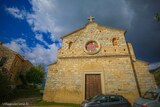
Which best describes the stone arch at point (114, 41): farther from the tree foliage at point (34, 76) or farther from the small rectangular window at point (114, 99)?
the tree foliage at point (34, 76)

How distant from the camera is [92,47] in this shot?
1678 centimetres

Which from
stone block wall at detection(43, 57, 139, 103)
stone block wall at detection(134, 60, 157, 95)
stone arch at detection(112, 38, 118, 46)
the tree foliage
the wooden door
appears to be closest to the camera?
stone block wall at detection(134, 60, 157, 95)

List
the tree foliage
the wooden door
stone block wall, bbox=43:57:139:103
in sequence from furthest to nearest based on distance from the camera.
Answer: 1. the tree foliage
2. the wooden door
3. stone block wall, bbox=43:57:139:103

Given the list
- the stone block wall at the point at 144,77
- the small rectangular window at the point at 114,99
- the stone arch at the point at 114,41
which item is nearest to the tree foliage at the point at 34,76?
Answer: the stone arch at the point at 114,41

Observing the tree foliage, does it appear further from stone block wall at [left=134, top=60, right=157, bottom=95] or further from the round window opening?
stone block wall at [left=134, top=60, right=157, bottom=95]

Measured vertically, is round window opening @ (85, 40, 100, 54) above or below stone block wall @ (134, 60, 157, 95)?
above

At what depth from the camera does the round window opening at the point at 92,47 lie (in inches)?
646

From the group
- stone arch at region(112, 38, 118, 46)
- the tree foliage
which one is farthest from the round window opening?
the tree foliage

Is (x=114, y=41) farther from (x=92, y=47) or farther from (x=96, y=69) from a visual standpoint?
(x=96, y=69)

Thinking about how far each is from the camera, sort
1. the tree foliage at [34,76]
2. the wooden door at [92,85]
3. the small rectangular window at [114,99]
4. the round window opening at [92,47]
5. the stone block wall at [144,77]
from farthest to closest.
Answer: the tree foliage at [34,76] → the round window opening at [92,47] → the wooden door at [92,85] → the stone block wall at [144,77] → the small rectangular window at [114,99]

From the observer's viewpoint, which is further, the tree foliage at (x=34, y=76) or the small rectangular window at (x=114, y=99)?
the tree foliage at (x=34, y=76)

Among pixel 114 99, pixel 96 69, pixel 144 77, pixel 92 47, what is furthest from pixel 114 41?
pixel 114 99

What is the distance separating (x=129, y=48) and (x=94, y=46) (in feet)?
14.4

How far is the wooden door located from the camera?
14.8 metres
